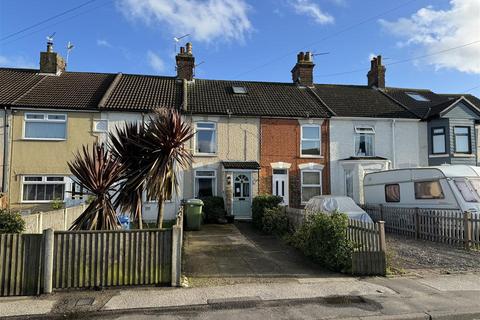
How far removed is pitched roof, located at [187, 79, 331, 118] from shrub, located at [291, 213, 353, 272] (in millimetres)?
10981

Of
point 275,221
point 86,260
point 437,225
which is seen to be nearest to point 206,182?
point 275,221

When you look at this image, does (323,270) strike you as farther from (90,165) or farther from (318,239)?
(90,165)

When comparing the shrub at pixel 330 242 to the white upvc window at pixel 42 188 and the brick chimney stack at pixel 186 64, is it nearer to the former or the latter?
the white upvc window at pixel 42 188

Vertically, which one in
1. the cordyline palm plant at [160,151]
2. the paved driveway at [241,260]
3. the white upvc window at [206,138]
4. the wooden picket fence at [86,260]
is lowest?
the paved driveway at [241,260]

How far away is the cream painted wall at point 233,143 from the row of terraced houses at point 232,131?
51mm

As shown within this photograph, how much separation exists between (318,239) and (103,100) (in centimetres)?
1347

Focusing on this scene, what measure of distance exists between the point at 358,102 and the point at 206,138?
9.46 metres

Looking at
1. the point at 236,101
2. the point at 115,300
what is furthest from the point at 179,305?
the point at 236,101

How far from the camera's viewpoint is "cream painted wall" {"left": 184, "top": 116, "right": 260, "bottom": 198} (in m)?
19.0

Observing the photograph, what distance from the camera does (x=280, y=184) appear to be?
19625mm

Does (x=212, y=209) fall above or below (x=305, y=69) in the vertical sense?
below

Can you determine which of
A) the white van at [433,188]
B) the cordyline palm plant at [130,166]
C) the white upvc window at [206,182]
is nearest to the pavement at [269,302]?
the cordyline palm plant at [130,166]

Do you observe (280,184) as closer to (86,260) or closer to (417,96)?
(417,96)

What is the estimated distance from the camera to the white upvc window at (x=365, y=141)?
68.2 feet
